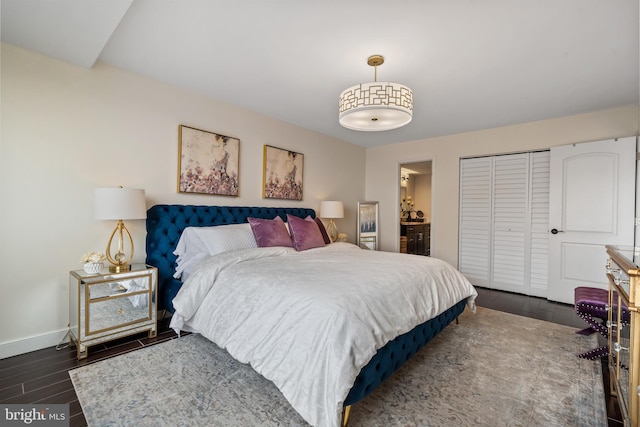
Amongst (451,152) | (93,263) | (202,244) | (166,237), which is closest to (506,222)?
(451,152)

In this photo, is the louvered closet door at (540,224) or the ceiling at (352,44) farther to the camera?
the louvered closet door at (540,224)

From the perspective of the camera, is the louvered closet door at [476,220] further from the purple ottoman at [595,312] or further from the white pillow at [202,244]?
the white pillow at [202,244]

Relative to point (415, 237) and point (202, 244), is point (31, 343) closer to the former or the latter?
point (202, 244)

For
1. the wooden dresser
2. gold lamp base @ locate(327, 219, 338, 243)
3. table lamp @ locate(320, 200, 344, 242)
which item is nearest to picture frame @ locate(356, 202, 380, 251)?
gold lamp base @ locate(327, 219, 338, 243)

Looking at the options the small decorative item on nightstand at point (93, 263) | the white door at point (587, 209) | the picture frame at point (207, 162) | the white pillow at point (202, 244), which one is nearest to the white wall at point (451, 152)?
the white door at point (587, 209)

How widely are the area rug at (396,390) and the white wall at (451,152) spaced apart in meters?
2.65

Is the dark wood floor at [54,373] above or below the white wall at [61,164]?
below

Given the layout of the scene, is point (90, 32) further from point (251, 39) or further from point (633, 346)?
point (633, 346)

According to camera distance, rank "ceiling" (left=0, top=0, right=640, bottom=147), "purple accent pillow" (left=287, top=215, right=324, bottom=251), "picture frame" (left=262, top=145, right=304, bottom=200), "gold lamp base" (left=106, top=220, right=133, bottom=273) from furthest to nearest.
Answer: "picture frame" (left=262, top=145, right=304, bottom=200), "purple accent pillow" (left=287, top=215, right=324, bottom=251), "gold lamp base" (left=106, top=220, right=133, bottom=273), "ceiling" (left=0, top=0, right=640, bottom=147)

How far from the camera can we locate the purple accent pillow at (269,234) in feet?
9.96

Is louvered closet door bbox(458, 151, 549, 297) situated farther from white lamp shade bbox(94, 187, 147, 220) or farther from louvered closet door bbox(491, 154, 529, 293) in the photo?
white lamp shade bbox(94, 187, 147, 220)

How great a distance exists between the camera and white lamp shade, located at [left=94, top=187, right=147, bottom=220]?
2.30 metres

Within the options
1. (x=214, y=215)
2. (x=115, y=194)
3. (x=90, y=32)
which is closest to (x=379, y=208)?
(x=214, y=215)

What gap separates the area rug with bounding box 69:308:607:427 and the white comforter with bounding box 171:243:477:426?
212 millimetres
